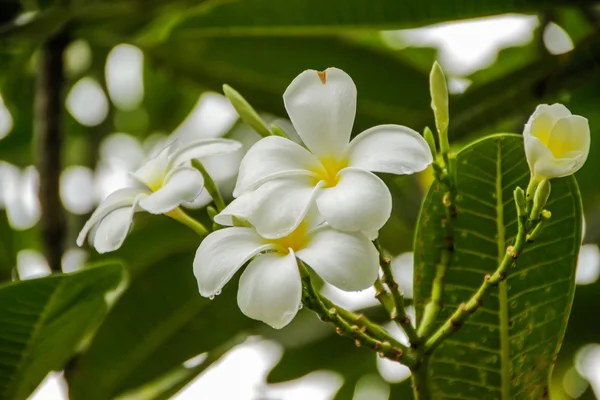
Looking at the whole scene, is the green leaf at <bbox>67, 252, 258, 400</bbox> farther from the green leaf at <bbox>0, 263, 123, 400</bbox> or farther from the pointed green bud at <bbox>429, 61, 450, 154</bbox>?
the pointed green bud at <bbox>429, 61, 450, 154</bbox>

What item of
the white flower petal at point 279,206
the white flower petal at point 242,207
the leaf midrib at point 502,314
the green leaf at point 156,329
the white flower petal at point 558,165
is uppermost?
the white flower petal at point 558,165

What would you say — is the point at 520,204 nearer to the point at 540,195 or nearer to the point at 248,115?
the point at 540,195

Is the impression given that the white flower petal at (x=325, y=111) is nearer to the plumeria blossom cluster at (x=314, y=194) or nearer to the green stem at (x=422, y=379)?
the plumeria blossom cluster at (x=314, y=194)

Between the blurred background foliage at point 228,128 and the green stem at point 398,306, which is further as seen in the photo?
the blurred background foliage at point 228,128

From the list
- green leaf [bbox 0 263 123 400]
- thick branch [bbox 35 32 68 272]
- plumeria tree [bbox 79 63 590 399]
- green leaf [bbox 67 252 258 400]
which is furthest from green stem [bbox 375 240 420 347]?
thick branch [bbox 35 32 68 272]

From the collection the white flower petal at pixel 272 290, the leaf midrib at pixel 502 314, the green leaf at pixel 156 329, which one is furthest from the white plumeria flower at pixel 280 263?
the green leaf at pixel 156 329
